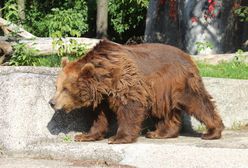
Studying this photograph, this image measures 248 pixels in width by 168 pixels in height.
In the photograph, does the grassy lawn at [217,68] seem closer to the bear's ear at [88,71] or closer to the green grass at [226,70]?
the green grass at [226,70]

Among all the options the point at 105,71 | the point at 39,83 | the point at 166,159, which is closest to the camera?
the point at 166,159

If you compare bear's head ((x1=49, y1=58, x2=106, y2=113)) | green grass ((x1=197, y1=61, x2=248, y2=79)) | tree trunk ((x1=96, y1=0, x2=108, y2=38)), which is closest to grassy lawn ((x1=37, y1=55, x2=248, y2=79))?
green grass ((x1=197, y1=61, x2=248, y2=79))

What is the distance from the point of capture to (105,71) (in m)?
7.64

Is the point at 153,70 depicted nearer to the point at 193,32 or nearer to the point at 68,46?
the point at 68,46

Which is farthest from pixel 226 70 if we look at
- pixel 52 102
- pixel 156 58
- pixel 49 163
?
pixel 49 163

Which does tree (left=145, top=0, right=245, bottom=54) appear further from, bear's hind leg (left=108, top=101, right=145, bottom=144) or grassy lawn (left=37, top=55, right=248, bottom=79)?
bear's hind leg (left=108, top=101, right=145, bottom=144)

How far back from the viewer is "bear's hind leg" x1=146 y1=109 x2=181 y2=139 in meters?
8.20

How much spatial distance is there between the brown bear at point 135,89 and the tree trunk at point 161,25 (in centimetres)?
743

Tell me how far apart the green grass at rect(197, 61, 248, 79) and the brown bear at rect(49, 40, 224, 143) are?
1646 millimetres

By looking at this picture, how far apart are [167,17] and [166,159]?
8958mm

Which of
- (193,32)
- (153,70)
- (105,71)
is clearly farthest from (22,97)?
(193,32)

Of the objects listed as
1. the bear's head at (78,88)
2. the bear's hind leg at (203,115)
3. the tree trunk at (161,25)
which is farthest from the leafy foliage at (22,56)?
the tree trunk at (161,25)

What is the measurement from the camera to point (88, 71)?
7652 mm

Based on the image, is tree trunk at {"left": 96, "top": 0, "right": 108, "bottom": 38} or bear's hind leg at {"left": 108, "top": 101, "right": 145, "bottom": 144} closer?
bear's hind leg at {"left": 108, "top": 101, "right": 145, "bottom": 144}
